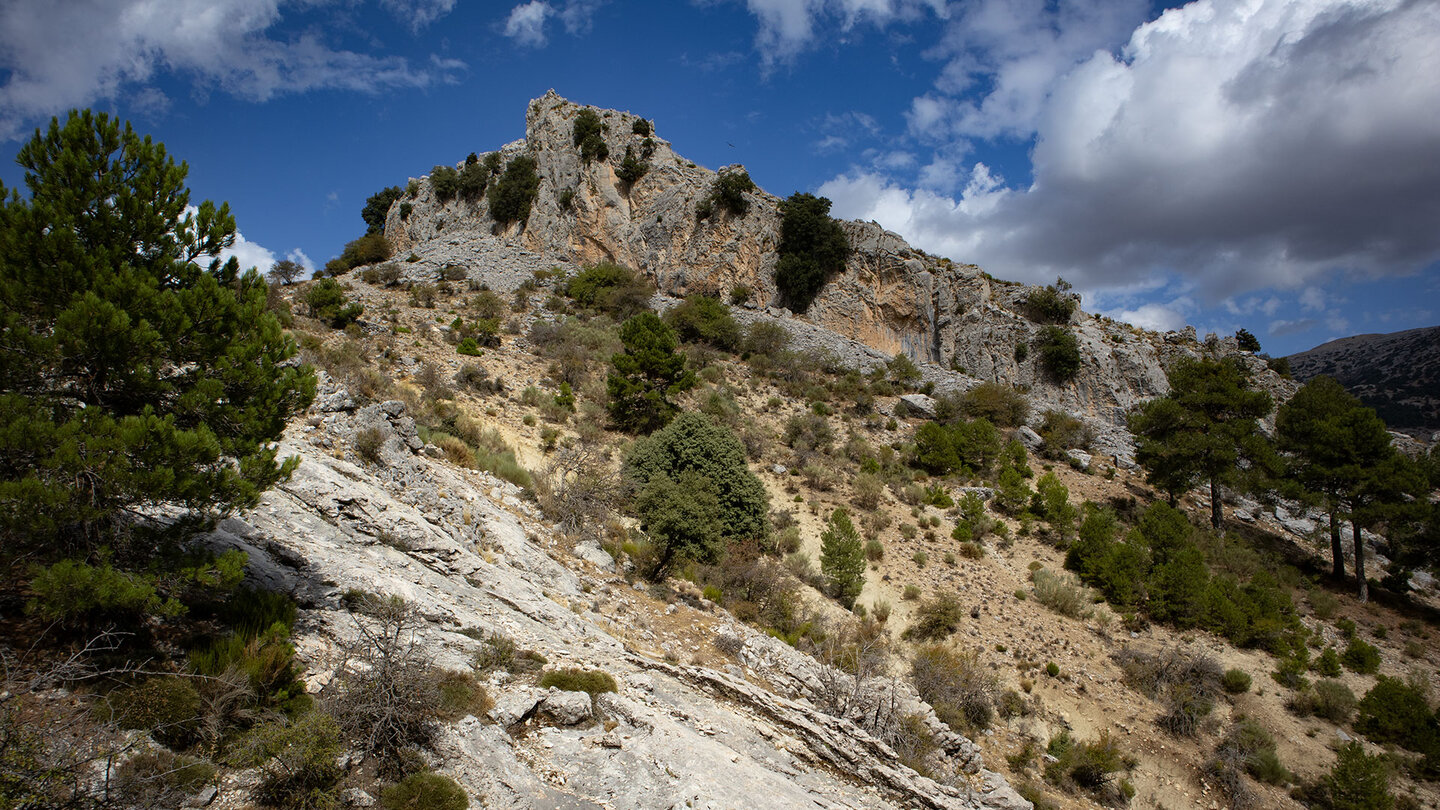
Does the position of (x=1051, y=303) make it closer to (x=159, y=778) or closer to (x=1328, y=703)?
(x=1328, y=703)

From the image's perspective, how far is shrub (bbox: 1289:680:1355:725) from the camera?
1277 centimetres

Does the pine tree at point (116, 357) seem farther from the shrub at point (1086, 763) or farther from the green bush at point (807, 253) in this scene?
the green bush at point (807, 253)

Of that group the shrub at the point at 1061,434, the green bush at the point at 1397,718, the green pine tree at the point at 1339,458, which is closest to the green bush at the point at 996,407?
the shrub at the point at 1061,434

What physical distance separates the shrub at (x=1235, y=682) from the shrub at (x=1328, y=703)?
945mm

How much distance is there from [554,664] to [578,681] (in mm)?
738

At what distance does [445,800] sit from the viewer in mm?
4734

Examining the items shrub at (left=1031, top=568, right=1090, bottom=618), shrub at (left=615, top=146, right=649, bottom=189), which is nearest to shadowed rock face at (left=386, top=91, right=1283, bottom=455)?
shrub at (left=615, top=146, right=649, bottom=189)

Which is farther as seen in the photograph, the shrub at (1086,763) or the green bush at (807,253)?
the green bush at (807,253)

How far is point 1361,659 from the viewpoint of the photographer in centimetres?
1473

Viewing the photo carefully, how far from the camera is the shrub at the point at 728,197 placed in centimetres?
3559

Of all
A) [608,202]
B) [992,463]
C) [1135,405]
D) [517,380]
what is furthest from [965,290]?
[517,380]

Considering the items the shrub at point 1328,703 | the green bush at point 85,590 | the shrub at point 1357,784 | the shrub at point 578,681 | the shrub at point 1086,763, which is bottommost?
the shrub at point 1086,763

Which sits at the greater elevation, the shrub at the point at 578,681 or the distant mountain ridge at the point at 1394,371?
the distant mountain ridge at the point at 1394,371

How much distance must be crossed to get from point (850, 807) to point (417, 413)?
1434cm
